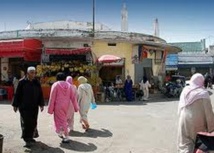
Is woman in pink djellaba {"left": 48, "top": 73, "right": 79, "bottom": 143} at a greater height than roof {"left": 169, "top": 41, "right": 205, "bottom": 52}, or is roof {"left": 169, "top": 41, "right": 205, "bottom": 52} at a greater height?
roof {"left": 169, "top": 41, "right": 205, "bottom": 52}

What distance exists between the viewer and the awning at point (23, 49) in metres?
18.4

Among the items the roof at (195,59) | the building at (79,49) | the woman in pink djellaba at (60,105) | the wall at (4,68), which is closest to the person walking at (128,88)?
the building at (79,49)

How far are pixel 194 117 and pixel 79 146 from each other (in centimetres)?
316

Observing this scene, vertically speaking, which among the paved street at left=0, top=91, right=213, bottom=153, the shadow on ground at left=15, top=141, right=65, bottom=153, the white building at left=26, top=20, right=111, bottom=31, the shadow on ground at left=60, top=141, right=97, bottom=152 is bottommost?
the paved street at left=0, top=91, right=213, bottom=153

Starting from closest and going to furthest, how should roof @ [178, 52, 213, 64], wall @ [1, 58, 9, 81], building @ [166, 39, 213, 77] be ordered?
1. wall @ [1, 58, 9, 81]
2. building @ [166, 39, 213, 77]
3. roof @ [178, 52, 213, 64]

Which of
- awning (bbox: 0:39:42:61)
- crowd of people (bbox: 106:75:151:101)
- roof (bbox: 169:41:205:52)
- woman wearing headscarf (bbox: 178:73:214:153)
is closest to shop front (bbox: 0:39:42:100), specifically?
awning (bbox: 0:39:42:61)

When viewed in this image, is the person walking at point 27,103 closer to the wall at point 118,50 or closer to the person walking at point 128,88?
the person walking at point 128,88

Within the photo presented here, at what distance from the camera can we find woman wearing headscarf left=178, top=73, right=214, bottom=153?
5312 millimetres

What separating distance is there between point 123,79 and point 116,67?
2.69ft

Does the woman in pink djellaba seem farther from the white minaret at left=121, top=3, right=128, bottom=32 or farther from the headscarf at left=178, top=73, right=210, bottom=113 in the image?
the white minaret at left=121, top=3, right=128, bottom=32

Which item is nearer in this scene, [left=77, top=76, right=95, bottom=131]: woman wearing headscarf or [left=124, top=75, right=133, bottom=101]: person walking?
[left=77, top=76, right=95, bottom=131]: woman wearing headscarf

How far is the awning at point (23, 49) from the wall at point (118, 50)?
9.95ft

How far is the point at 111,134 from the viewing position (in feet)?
30.1

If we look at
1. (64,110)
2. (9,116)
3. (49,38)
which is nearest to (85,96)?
(64,110)
